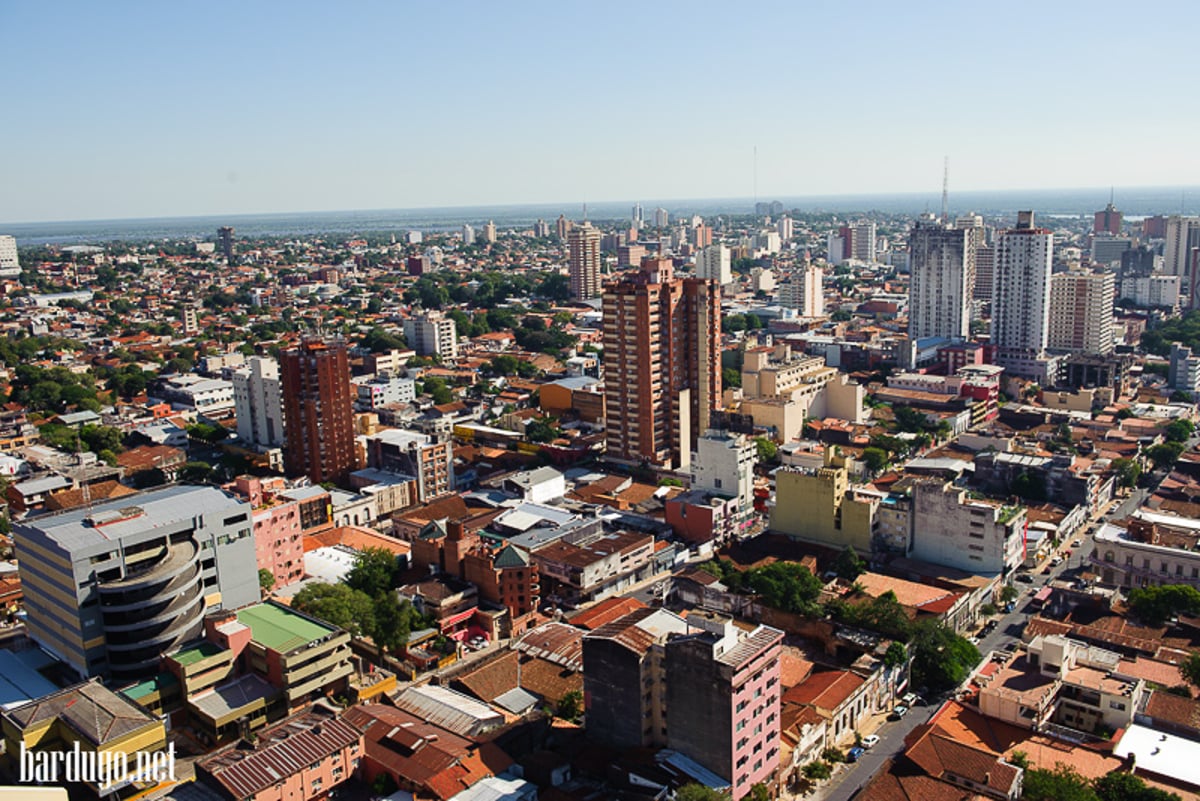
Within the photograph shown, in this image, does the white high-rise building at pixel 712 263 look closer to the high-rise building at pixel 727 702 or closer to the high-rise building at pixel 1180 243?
the high-rise building at pixel 1180 243

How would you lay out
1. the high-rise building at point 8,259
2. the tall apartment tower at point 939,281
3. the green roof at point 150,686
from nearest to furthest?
the green roof at point 150,686 → the tall apartment tower at point 939,281 → the high-rise building at point 8,259

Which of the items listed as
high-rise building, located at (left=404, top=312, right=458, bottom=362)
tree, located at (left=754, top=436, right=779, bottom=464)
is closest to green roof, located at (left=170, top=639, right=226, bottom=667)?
tree, located at (left=754, top=436, right=779, bottom=464)

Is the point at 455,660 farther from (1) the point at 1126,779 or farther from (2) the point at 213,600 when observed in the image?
(1) the point at 1126,779

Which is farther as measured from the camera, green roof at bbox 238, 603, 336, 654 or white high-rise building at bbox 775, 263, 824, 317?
white high-rise building at bbox 775, 263, 824, 317

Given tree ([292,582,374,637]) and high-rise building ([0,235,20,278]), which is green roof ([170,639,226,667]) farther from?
high-rise building ([0,235,20,278])

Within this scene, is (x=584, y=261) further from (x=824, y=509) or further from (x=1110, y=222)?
(x=1110, y=222)

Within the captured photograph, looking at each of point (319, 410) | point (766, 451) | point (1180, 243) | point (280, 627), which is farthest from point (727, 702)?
point (1180, 243)

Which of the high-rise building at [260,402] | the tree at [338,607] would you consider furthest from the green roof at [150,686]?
the high-rise building at [260,402]

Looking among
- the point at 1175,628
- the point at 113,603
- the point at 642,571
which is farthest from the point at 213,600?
the point at 1175,628
